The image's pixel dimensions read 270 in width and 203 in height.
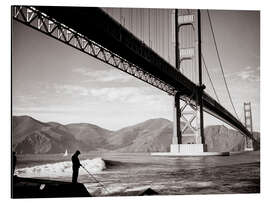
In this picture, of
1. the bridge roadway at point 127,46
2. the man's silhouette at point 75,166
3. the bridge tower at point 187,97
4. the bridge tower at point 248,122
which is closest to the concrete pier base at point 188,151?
the bridge tower at point 187,97

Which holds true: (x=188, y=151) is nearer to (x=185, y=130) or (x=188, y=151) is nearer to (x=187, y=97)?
(x=185, y=130)

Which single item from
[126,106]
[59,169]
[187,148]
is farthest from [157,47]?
[59,169]

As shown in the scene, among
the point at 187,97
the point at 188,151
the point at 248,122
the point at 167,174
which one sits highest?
the point at 187,97

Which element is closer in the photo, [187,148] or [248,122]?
[248,122]

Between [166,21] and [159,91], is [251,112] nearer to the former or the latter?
[159,91]

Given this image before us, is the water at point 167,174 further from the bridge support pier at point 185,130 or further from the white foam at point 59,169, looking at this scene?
the bridge support pier at point 185,130

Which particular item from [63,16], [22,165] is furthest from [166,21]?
[22,165]

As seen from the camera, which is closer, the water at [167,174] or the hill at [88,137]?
the hill at [88,137]
